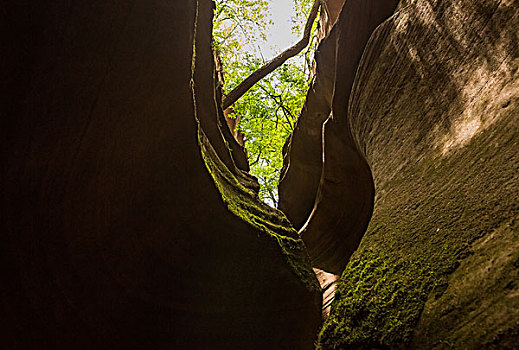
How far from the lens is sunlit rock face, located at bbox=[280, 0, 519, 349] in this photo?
57.8 inches

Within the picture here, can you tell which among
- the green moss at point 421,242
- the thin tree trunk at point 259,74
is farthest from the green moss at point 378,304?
the thin tree trunk at point 259,74

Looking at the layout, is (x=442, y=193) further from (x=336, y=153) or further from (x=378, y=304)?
(x=336, y=153)

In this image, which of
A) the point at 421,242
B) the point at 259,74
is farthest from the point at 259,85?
the point at 421,242

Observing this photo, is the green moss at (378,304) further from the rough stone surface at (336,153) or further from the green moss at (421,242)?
the rough stone surface at (336,153)

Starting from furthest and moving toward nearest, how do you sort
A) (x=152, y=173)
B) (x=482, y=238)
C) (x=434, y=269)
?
(x=152, y=173) → (x=434, y=269) → (x=482, y=238)

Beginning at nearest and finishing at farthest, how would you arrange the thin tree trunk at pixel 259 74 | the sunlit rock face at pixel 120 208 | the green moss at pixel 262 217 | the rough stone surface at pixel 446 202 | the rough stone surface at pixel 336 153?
the rough stone surface at pixel 446 202
the sunlit rock face at pixel 120 208
the green moss at pixel 262 217
the rough stone surface at pixel 336 153
the thin tree trunk at pixel 259 74

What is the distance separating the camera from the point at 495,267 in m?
1.42

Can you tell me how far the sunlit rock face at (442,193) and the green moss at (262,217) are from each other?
33.0 inches

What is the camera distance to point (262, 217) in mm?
3641

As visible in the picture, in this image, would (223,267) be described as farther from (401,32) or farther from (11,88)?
(401,32)

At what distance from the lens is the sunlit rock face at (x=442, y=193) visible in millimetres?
1469

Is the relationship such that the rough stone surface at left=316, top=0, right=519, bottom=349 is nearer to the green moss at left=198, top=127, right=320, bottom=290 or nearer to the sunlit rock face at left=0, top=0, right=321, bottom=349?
the green moss at left=198, top=127, right=320, bottom=290

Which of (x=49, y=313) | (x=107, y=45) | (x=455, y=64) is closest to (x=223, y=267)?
(x=49, y=313)

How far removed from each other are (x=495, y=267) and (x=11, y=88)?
268 cm
